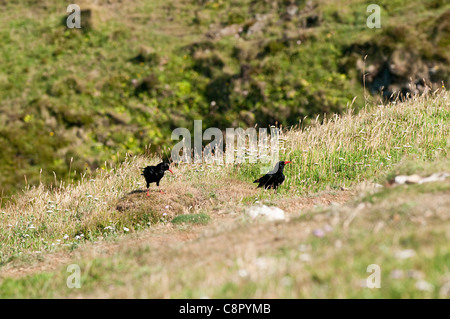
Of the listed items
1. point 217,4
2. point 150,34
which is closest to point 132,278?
point 150,34

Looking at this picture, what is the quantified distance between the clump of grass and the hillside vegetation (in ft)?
30.0

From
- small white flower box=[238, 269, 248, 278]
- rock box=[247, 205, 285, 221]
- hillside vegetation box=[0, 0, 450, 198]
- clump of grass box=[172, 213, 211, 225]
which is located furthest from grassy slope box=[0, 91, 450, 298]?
hillside vegetation box=[0, 0, 450, 198]

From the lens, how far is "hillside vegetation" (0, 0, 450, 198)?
21.0 metres

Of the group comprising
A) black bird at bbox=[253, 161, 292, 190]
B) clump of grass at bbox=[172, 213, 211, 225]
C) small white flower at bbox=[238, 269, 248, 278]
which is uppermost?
small white flower at bbox=[238, 269, 248, 278]

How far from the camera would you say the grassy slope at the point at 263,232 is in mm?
4336

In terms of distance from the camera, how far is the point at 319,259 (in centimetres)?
461

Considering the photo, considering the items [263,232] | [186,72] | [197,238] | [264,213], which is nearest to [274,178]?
[264,213]

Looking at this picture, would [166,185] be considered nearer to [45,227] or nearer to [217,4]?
[45,227]

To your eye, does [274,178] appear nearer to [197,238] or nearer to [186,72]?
[197,238]

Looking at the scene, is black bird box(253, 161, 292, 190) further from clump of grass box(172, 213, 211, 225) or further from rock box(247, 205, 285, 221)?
clump of grass box(172, 213, 211, 225)

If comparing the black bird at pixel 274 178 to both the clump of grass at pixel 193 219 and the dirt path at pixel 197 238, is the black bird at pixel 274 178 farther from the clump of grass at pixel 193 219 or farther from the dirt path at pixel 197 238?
the clump of grass at pixel 193 219

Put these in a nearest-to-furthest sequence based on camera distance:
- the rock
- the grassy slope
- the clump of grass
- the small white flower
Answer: the grassy slope
the small white flower
the rock
the clump of grass

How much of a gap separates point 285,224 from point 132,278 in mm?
2319

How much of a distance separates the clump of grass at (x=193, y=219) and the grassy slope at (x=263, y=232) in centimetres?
20
